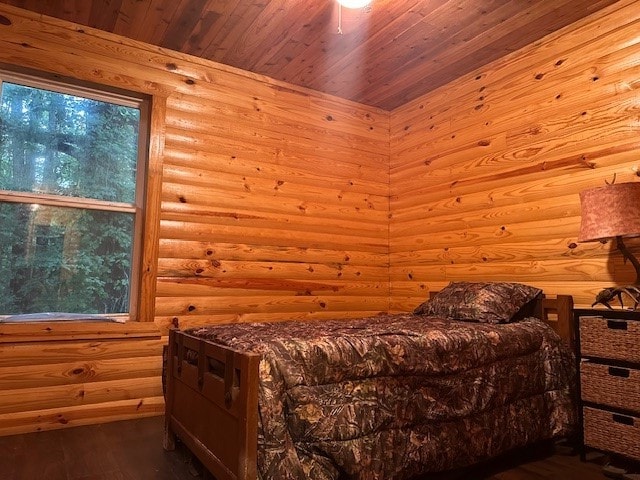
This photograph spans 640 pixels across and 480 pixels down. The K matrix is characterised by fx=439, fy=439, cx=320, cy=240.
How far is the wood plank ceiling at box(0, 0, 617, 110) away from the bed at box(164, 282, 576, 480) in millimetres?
1775

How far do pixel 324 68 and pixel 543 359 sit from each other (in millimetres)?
2577

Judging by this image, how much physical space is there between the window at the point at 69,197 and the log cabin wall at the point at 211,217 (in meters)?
0.16

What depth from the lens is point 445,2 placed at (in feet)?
8.59

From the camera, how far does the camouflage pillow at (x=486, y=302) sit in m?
2.60

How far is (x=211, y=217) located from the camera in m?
3.32

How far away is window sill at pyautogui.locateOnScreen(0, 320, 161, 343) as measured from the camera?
2.61 m

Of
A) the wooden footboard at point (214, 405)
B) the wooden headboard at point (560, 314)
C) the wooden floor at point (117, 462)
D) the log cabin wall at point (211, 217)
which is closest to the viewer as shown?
the wooden footboard at point (214, 405)

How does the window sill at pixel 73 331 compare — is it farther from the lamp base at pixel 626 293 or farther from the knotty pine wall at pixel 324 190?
the lamp base at pixel 626 293

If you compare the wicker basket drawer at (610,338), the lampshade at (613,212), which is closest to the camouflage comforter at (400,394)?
the wicker basket drawer at (610,338)

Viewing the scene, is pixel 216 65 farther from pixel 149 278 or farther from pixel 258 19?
pixel 149 278

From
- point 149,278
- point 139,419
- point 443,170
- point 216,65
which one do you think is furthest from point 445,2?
point 139,419

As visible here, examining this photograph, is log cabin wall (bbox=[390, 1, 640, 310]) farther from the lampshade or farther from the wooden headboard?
the lampshade

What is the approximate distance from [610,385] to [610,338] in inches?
8.9

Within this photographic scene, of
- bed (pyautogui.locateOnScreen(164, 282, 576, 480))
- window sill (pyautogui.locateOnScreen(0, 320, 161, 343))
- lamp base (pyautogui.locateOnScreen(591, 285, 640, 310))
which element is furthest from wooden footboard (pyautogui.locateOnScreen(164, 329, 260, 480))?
lamp base (pyautogui.locateOnScreen(591, 285, 640, 310))
